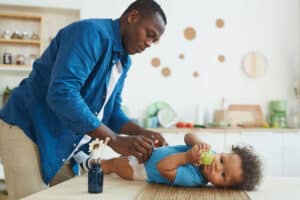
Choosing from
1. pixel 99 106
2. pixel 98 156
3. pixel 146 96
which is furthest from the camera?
pixel 146 96

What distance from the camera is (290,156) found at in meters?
3.60

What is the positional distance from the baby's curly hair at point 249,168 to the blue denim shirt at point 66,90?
534mm

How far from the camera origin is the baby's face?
56.2 inches

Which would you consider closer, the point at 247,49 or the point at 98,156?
the point at 98,156

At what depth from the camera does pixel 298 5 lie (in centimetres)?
397

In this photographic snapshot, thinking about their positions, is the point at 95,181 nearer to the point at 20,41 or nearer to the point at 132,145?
the point at 132,145

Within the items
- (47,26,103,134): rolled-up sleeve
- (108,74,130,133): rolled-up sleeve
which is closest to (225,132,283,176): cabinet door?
(108,74,130,133): rolled-up sleeve

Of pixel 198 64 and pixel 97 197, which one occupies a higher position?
pixel 198 64

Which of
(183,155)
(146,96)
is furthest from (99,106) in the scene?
(146,96)

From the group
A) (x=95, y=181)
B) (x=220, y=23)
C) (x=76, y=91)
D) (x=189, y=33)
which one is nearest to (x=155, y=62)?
(x=189, y=33)

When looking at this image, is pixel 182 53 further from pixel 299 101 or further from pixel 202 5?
pixel 299 101

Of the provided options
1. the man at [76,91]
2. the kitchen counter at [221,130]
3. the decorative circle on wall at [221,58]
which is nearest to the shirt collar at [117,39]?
the man at [76,91]

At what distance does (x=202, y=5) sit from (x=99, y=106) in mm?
2675

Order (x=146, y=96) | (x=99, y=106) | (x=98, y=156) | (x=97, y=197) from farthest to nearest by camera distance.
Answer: (x=146, y=96)
(x=99, y=106)
(x=98, y=156)
(x=97, y=197)
